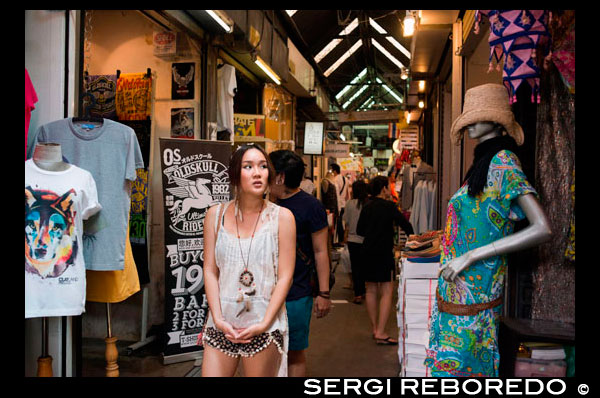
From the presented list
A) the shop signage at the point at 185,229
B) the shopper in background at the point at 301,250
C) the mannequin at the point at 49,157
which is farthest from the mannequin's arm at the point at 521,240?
the shop signage at the point at 185,229

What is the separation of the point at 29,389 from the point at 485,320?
2.10 m

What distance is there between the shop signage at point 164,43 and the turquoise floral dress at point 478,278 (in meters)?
4.22

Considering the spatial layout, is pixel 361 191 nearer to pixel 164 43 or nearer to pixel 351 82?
pixel 164 43

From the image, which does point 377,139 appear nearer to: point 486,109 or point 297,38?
point 297,38

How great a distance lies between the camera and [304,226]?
10.2ft

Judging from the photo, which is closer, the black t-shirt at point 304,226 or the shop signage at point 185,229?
the black t-shirt at point 304,226

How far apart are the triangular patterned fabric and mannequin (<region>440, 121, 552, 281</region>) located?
0.47m

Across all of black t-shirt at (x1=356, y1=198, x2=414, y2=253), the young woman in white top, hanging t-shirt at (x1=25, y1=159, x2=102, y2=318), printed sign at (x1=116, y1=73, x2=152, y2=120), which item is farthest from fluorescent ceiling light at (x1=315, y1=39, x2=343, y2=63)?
the young woman in white top

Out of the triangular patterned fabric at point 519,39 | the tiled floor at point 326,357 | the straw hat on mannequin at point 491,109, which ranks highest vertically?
the triangular patterned fabric at point 519,39

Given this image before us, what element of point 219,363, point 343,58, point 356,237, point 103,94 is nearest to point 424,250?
point 219,363

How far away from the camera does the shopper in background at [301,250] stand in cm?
306

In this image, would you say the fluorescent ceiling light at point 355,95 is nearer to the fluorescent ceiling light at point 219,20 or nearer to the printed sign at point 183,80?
the fluorescent ceiling light at point 219,20

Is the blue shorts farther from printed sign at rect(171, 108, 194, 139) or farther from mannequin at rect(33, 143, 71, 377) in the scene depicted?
printed sign at rect(171, 108, 194, 139)

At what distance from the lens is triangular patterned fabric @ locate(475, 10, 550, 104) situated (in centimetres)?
208
